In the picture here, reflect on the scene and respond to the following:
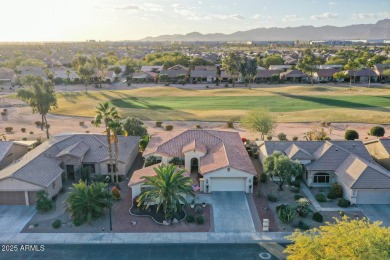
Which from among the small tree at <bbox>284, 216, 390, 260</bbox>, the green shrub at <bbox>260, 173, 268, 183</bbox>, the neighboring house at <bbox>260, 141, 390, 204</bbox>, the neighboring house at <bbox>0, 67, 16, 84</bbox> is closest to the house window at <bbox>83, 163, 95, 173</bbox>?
the green shrub at <bbox>260, 173, 268, 183</bbox>

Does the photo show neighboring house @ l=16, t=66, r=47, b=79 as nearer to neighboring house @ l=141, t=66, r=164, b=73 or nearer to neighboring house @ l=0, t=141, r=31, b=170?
neighboring house @ l=141, t=66, r=164, b=73

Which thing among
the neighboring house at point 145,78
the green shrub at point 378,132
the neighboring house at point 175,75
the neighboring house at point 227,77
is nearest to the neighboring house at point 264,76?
the neighboring house at point 227,77

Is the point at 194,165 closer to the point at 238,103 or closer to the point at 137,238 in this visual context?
the point at 137,238

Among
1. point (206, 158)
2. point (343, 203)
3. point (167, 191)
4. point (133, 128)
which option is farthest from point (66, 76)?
point (343, 203)

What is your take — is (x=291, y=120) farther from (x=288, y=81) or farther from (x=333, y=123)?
(x=288, y=81)

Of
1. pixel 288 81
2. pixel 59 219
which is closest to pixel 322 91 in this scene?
pixel 288 81

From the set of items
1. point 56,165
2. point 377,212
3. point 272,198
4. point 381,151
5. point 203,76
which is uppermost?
point 203,76
